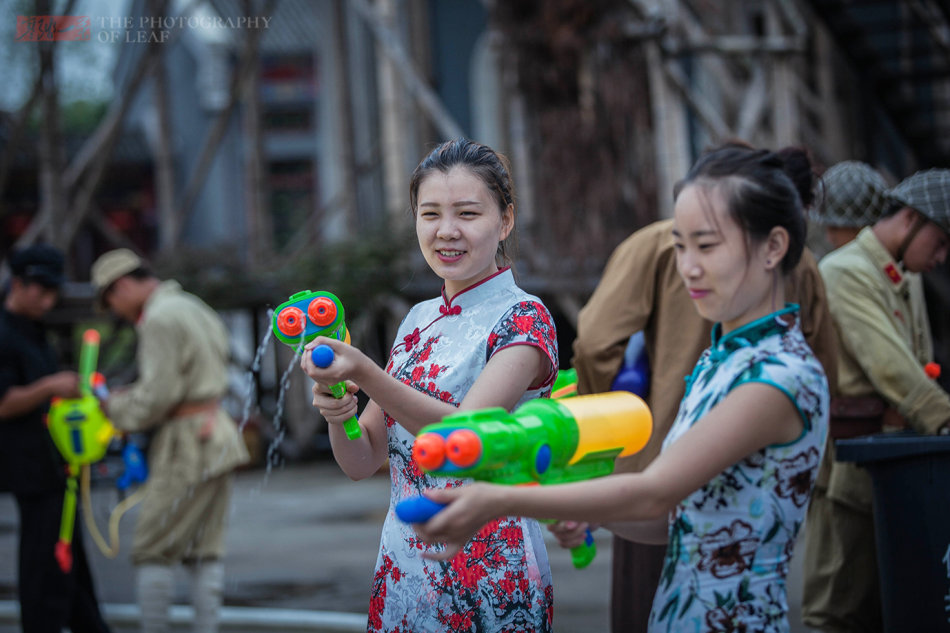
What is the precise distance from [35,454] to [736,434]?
3.92 m

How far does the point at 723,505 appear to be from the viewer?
5.89ft

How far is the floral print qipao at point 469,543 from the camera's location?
216 cm

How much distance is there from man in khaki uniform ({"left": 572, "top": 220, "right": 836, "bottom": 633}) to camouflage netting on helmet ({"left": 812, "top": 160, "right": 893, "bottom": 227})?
24.9 inches

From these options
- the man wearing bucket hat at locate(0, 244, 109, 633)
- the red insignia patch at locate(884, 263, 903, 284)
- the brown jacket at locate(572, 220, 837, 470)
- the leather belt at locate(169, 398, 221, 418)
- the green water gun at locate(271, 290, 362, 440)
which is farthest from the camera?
the leather belt at locate(169, 398, 221, 418)

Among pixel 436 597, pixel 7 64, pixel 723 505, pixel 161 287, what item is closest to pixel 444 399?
pixel 436 597

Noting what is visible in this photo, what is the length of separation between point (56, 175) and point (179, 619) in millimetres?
6815

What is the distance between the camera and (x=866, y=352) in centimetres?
342

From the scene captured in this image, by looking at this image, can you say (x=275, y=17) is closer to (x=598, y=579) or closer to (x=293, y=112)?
(x=293, y=112)

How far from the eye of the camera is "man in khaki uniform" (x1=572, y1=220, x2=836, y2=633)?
3.15 m

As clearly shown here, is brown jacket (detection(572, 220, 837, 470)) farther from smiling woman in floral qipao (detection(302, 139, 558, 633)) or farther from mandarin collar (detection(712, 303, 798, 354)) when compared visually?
mandarin collar (detection(712, 303, 798, 354))

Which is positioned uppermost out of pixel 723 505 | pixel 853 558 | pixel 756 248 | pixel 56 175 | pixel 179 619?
pixel 56 175

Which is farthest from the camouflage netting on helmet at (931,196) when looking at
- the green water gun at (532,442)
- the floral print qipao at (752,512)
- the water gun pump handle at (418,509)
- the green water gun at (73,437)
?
the green water gun at (73,437)

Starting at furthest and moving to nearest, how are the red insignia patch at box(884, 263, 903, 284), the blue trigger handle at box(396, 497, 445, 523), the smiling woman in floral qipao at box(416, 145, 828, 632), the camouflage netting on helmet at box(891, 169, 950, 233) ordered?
the red insignia patch at box(884, 263, 903, 284) < the camouflage netting on helmet at box(891, 169, 950, 233) < the smiling woman in floral qipao at box(416, 145, 828, 632) < the blue trigger handle at box(396, 497, 445, 523)

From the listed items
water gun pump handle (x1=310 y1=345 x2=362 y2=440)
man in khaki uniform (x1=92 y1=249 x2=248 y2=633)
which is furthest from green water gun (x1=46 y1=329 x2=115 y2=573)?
water gun pump handle (x1=310 y1=345 x2=362 y2=440)
